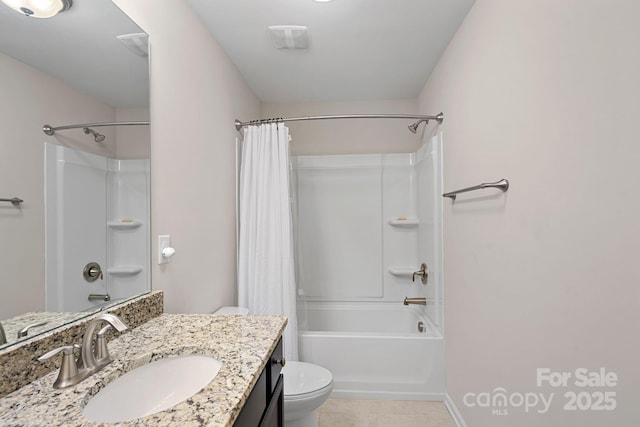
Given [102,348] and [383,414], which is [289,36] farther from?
[383,414]

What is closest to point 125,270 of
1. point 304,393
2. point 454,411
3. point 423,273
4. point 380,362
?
point 304,393

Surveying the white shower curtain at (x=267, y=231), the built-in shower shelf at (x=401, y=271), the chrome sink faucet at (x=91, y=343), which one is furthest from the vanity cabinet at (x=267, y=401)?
the built-in shower shelf at (x=401, y=271)

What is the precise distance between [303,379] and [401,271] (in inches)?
60.7

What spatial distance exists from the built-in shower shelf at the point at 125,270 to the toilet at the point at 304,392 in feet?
2.95

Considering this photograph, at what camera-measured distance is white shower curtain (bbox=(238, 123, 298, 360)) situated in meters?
2.21

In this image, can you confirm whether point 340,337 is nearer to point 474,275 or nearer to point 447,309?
point 447,309

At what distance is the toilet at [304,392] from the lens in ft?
5.32

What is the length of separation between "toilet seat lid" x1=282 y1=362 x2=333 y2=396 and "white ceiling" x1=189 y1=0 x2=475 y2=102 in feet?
6.70

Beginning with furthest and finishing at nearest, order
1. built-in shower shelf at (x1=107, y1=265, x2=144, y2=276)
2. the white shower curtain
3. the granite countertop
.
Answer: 1. the white shower curtain
2. built-in shower shelf at (x1=107, y1=265, x2=144, y2=276)
3. the granite countertop

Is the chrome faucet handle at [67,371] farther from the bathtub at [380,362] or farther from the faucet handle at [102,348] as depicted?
the bathtub at [380,362]

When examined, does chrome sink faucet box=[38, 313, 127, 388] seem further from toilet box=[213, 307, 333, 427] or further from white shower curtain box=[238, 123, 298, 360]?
white shower curtain box=[238, 123, 298, 360]

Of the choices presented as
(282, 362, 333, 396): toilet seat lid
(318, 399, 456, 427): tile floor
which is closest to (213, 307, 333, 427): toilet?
(282, 362, 333, 396): toilet seat lid

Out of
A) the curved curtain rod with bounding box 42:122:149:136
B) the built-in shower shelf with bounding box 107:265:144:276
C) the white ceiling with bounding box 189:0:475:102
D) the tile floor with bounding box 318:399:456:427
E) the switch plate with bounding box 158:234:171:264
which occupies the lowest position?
the tile floor with bounding box 318:399:456:427

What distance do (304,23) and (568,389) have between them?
2.10 m
